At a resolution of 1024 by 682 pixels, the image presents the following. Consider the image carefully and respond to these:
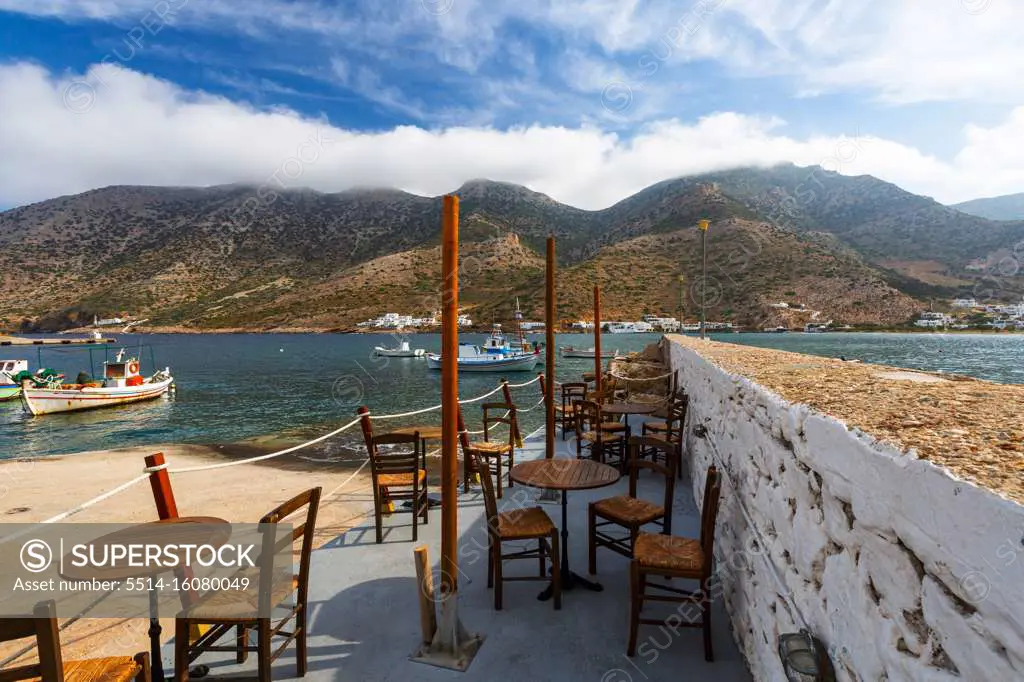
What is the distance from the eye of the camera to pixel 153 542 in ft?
8.29

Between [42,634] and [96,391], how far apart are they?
3021 cm

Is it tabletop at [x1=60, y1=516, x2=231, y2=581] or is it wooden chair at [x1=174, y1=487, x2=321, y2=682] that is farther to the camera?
wooden chair at [x1=174, y1=487, x2=321, y2=682]

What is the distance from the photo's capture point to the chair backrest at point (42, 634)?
1542 millimetres

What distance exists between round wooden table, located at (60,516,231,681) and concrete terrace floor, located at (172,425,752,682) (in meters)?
0.64

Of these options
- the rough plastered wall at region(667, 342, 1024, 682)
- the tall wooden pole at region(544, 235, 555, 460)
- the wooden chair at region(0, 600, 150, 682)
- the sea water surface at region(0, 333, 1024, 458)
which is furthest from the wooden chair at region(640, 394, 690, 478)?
the sea water surface at region(0, 333, 1024, 458)

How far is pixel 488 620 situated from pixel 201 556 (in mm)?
1827

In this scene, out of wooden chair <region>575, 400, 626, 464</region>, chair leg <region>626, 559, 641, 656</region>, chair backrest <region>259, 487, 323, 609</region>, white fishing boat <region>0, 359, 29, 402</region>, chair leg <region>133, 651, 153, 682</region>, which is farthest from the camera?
white fishing boat <region>0, 359, 29, 402</region>

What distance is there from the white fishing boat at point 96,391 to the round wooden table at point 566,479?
29.0 m

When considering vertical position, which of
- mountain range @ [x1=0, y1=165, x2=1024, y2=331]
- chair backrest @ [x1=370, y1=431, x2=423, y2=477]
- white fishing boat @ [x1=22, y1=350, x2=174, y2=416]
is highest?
mountain range @ [x1=0, y1=165, x2=1024, y2=331]

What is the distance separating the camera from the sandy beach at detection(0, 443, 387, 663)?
4.34 meters

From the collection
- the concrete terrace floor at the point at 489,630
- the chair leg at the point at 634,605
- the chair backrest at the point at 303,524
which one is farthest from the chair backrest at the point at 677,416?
the chair backrest at the point at 303,524

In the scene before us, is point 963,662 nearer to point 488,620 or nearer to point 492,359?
point 488,620

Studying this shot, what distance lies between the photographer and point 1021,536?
90 centimetres

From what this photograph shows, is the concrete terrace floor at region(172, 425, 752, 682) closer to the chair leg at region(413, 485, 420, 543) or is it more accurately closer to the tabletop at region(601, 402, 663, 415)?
the chair leg at region(413, 485, 420, 543)
